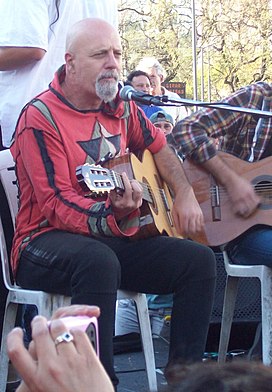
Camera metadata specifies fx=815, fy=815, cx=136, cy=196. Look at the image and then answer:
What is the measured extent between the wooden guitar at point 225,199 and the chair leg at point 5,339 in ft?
2.70

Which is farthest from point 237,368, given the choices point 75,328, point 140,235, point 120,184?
point 140,235

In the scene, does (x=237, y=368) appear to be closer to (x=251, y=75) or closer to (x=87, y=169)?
(x=87, y=169)

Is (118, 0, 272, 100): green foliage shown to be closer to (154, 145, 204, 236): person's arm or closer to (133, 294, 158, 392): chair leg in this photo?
(154, 145, 204, 236): person's arm

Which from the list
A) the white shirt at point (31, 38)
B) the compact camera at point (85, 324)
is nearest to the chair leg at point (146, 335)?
the white shirt at point (31, 38)

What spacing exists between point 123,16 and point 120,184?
26367 mm

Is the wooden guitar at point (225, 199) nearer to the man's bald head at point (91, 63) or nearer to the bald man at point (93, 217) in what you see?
the bald man at point (93, 217)

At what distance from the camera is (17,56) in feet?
10.5

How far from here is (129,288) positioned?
120 inches

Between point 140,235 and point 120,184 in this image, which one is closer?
point 120,184

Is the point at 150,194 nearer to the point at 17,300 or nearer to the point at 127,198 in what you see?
the point at 127,198

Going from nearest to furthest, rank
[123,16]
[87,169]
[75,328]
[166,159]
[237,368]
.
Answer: [237,368]
[75,328]
[87,169]
[166,159]
[123,16]

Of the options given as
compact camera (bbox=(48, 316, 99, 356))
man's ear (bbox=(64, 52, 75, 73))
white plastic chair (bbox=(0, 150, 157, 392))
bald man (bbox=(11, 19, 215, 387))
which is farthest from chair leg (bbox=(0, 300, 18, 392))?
compact camera (bbox=(48, 316, 99, 356))

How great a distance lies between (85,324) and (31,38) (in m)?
2.24

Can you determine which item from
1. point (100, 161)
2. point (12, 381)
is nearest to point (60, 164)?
point (100, 161)
